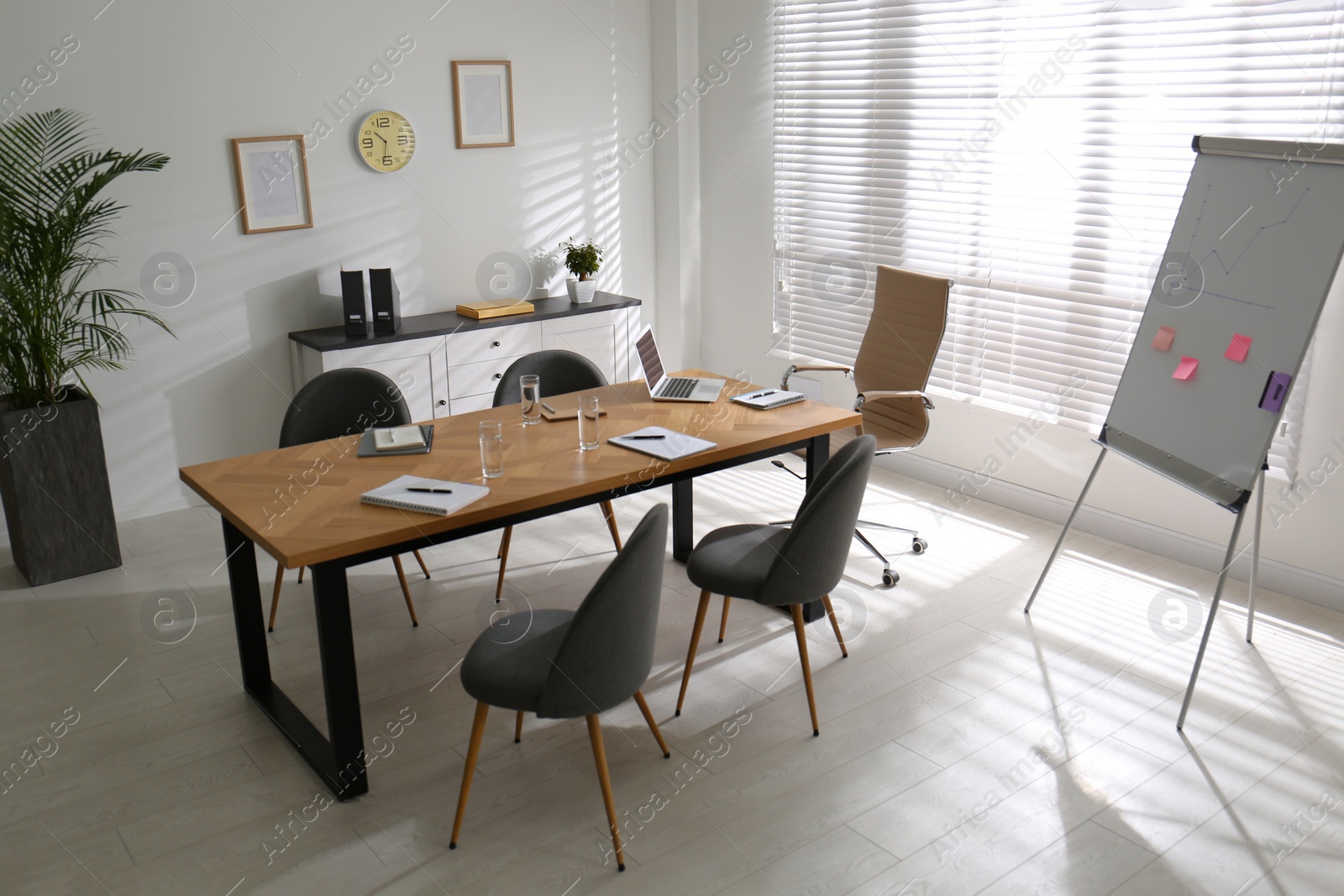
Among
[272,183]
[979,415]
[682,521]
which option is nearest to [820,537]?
[682,521]

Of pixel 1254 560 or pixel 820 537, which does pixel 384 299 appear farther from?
pixel 1254 560

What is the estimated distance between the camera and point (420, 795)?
3.03 m

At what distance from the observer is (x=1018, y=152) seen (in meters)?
4.89

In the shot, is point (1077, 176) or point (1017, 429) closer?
point (1077, 176)

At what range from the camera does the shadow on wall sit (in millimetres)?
5199

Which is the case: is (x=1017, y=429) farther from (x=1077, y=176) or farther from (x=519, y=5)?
(x=519, y=5)

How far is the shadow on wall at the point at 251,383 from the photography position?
5.20 meters

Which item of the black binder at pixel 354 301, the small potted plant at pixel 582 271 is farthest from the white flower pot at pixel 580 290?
the black binder at pixel 354 301

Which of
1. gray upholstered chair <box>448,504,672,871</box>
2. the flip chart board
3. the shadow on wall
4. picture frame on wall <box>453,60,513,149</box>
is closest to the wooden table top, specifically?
gray upholstered chair <box>448,504,672,871</box>

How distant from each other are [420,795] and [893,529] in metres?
2.63

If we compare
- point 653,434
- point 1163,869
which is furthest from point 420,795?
point 1163,869

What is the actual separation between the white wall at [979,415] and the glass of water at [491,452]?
2.87 m

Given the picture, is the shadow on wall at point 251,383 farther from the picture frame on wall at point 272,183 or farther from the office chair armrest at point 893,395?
the office chair armrest at point 893,395

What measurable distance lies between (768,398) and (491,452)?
126cm
